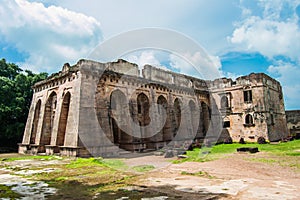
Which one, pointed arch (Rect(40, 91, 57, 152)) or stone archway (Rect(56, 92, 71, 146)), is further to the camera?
pointed arch (Rect(40, 91, 57, 152))

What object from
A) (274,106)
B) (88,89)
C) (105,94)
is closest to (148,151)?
(105,94)

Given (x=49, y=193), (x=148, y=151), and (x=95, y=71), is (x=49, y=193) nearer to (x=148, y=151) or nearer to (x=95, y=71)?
(x=95, y=71)

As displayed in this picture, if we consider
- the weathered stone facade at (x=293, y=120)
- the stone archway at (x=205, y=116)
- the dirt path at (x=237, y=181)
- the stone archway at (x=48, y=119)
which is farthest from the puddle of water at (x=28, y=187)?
the weathered stone facade at (x=293, y=120)

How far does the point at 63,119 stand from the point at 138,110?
7091mm

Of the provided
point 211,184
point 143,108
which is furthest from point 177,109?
point 211,184

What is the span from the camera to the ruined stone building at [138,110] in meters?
17.0

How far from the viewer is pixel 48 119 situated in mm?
20891

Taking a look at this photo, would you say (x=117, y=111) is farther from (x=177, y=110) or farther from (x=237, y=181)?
(x=237, y=181)

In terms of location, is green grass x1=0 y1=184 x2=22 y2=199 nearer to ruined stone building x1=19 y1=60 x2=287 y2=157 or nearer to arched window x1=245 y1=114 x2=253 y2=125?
ruined stone building x1=19 y1=60 x2=287 y2=157

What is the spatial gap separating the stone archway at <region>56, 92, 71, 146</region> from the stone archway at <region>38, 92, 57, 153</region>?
253 cm

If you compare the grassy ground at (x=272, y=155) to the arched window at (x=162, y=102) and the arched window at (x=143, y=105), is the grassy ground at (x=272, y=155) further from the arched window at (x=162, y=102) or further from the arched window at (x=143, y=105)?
the arched window at (x=162, y=102)

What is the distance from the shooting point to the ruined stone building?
16953 mm

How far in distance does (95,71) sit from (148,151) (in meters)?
8.00

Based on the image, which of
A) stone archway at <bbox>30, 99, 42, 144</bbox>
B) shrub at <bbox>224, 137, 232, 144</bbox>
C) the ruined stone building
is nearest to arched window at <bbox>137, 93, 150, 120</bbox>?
the ruined stone building
